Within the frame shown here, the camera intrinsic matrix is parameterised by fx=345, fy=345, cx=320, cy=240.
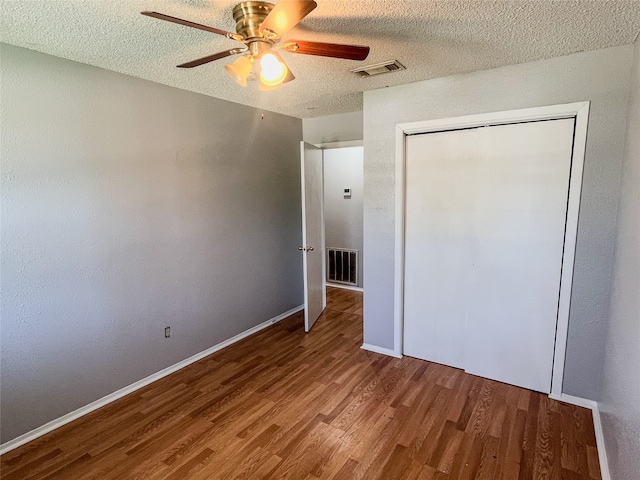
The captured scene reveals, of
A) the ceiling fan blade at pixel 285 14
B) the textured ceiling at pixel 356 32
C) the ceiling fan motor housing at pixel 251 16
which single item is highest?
the textured ceiling at pixel 356 32

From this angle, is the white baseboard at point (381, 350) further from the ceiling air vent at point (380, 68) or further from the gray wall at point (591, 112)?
the ceiling air vent at point (380, 68)

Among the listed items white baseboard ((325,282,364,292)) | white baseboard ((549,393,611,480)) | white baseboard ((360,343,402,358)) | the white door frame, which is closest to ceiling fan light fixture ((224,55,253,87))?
the white door frame

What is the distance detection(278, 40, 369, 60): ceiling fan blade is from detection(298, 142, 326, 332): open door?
1.85 meters


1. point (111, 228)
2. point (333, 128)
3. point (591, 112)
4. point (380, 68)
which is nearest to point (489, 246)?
point (591, 112)

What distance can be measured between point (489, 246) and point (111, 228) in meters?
2.77

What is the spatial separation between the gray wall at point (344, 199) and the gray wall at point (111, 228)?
180cm

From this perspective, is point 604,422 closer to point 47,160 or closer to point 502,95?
point 502,95

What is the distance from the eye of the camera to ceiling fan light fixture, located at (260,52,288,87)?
1.54 meters

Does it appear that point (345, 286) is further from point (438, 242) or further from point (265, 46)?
point (265, 46)

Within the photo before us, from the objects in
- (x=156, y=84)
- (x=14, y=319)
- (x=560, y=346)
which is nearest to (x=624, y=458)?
(x=560, y=346)

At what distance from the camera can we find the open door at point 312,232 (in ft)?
11.7

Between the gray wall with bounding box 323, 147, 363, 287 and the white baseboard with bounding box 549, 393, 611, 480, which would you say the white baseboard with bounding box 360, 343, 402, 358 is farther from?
the gray wall with bounding box 323, 147, 363, 287

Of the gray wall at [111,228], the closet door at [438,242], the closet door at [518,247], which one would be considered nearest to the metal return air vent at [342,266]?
the gray wall at [111,228]

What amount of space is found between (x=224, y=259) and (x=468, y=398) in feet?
7.73
